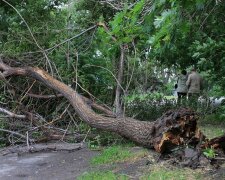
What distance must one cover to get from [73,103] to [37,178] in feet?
9.00

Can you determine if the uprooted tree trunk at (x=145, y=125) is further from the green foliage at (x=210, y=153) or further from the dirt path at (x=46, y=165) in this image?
the dirt path at (x=46, y=165)

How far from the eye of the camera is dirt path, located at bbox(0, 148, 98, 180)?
254 inches

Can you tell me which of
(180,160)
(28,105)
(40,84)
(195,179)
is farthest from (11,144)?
(195,179)

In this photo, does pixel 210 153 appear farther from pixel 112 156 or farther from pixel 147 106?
pixel 147 106

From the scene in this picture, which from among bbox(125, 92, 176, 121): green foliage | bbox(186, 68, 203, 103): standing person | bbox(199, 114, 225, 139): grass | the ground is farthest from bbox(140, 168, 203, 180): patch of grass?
bbox(186, 68, 203, 103): standing person

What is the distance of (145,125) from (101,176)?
1787 millimetres

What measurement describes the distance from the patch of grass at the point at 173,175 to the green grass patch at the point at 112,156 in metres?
1.26

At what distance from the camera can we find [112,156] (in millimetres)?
7062

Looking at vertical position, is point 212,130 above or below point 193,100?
below

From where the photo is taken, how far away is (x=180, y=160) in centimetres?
592

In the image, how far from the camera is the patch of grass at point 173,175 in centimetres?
530

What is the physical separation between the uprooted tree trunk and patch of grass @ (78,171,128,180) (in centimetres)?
98

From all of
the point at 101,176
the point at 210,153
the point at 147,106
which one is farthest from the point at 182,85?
the point at 101,176

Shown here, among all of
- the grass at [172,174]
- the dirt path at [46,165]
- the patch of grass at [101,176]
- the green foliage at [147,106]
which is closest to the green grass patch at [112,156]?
the dirt path at [46,165]
